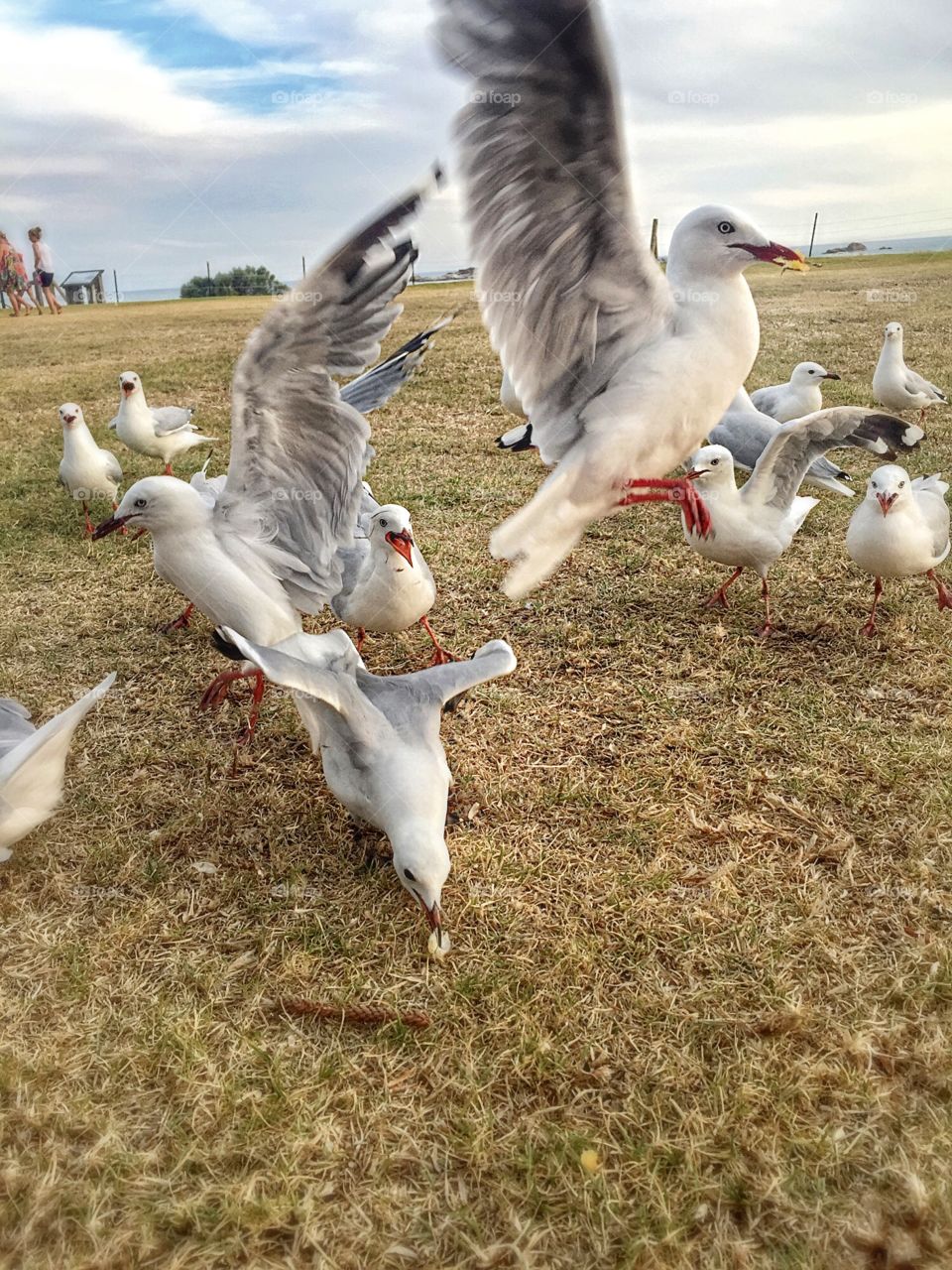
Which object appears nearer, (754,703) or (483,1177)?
(483,1177)

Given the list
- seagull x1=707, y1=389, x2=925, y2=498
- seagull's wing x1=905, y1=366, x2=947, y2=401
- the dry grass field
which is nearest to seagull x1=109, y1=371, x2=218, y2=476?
the dry grass field

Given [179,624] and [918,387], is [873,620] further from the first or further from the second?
[918,387]

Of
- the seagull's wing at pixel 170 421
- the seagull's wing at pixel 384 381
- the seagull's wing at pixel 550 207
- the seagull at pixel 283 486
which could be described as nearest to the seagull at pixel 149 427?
the seagull's wing at pixel 170 421

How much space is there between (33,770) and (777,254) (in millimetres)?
2193

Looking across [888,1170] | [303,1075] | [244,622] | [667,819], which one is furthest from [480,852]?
[888,1170]

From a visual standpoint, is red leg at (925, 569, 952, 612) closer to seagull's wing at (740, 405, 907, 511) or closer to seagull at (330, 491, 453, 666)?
seagull's wing at (740, 405, 907, 511)

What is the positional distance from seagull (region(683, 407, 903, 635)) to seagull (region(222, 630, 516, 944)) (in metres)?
1.28

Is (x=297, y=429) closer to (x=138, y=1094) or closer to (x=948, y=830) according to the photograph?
(x=138, y=1094)

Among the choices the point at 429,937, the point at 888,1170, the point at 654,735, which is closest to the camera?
the point at 888,1170

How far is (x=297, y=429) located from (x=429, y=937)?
60.3 inches

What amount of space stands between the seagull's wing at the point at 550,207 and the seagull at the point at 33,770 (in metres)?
1.33

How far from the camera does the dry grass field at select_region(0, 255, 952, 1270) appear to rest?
5.80ft

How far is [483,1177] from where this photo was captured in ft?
6.04

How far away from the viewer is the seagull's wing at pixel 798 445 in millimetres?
2836
